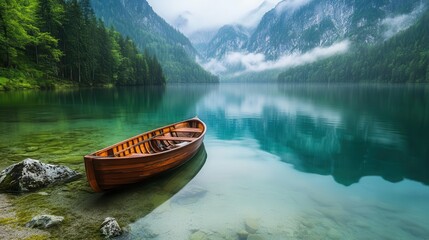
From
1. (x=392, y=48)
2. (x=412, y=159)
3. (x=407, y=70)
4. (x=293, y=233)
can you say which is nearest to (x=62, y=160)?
(x=293, y=233)

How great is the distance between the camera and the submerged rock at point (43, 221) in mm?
7141

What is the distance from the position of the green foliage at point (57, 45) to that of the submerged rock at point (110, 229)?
55.6m

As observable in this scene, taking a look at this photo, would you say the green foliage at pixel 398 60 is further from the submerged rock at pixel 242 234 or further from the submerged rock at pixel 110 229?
the submerged rock at pixel 110 229

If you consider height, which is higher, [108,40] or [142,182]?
[108,40]

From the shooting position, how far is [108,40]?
275ft

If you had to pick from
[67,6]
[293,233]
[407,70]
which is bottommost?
[293,233]

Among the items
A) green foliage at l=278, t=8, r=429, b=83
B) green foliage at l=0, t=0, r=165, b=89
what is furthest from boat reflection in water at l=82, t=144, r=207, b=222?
green foliage at l=278, t=8, r=429, b=83

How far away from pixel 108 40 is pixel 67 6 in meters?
16.1

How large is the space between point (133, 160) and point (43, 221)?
314 centimetres

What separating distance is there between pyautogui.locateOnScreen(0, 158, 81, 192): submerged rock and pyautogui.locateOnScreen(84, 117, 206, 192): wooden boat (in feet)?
7.11

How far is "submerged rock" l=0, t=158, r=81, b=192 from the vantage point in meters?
9.26

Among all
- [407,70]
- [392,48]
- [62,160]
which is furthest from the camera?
[392,48]

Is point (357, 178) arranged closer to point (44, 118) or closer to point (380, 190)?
point (380, 190)

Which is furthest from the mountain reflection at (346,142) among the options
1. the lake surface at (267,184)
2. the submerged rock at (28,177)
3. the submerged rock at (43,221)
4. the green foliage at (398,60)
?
the green foliage at (398,60)
